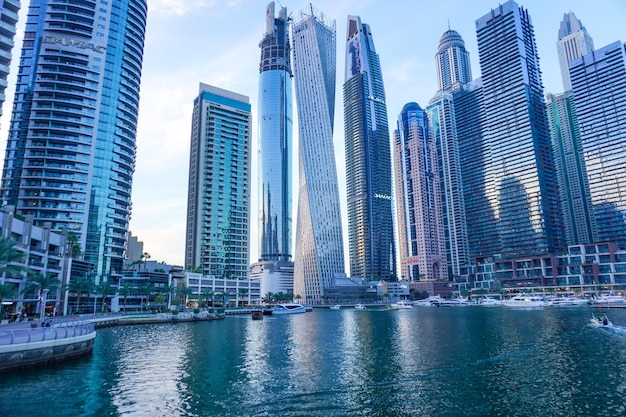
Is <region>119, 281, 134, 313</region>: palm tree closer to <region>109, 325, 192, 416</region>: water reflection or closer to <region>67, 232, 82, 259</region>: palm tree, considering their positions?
<region>67, 232, 82, 259</region>: palm tree

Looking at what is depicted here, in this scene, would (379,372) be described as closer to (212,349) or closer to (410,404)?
(410,404)

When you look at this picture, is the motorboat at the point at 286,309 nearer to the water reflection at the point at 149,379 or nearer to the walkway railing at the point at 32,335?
the water reflection at the point at 149,379

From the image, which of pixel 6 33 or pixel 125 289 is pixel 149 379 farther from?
pixel 125 289

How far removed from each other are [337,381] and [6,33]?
13184 cm

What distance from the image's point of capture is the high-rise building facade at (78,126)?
487ft

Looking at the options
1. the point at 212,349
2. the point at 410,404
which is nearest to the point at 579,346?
the point at 410,404

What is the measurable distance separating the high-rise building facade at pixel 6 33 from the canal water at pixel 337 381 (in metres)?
89.0

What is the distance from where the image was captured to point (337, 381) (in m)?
39.1

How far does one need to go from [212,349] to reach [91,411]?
1290 inches

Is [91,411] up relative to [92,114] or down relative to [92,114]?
down

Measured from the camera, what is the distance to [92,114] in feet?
518

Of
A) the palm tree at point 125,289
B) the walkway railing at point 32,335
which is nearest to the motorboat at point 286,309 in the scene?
the palm tree at point 125,289

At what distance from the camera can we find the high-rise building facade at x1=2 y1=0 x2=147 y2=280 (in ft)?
487

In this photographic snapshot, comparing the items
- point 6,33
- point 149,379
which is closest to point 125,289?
point 6,33
